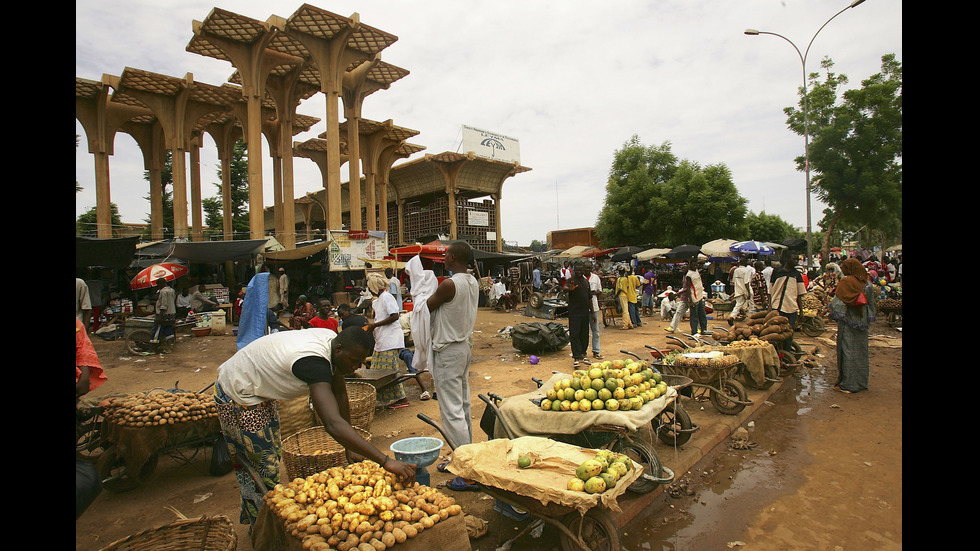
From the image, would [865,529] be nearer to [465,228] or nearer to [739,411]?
[739,411]

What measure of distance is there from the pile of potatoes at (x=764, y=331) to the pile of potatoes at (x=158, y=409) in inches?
302

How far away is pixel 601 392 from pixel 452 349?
1.35m

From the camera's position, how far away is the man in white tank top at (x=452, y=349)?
426 cm

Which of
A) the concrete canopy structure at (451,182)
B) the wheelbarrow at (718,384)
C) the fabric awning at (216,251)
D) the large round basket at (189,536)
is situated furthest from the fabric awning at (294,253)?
the large round basket at (189,536)

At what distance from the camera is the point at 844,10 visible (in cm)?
1518

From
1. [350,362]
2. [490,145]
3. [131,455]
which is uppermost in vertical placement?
[490,145]

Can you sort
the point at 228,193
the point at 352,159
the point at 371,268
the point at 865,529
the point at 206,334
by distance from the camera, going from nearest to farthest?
the point at 865,529 → the point at 206,334 → the point at 371,268 → the point at 352,159 → the point at 228,193

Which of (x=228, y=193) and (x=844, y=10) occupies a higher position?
(x=844, y=10)

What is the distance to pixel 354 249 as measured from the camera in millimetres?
18031

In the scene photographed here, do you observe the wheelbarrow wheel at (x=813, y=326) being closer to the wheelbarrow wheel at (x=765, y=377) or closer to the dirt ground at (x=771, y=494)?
the dirt ground at (x=771, y=494)

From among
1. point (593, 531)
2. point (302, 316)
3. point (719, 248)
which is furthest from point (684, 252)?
point (593, 531)

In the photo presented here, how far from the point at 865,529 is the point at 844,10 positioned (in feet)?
57.9

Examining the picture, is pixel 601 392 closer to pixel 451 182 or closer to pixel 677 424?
pixel 677 424

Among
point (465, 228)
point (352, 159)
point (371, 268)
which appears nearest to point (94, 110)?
point (352, 159)
